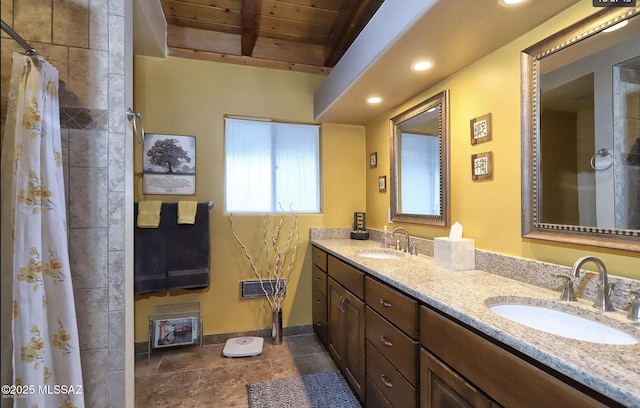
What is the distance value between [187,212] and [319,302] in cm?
137

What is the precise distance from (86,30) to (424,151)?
2.03 m

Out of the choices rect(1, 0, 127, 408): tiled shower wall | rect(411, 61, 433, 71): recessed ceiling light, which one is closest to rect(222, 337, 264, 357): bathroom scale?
rect(1, 0, 127, 408): tiled shower wall

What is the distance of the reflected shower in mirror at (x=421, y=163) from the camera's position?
189cm

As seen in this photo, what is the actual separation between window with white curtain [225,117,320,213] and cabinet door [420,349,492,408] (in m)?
1.95

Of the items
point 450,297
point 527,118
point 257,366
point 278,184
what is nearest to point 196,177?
point 278,184

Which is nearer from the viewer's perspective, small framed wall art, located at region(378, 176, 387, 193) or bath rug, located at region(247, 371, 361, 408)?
A: bath rug, located at region(247, 371, 361, 408)

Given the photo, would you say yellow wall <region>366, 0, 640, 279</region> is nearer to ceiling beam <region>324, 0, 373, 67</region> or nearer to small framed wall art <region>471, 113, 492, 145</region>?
small framed wall art <region>471, 113, 492, 145</region>

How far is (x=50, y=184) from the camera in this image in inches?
43.9

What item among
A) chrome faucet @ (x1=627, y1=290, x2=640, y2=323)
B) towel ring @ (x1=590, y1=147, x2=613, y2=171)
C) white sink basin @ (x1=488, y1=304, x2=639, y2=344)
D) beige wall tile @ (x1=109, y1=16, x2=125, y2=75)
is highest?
beige wall tile @ (x1=109, y1=16, x2=125, y2=75)

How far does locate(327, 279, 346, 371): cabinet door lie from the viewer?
79.7 inches

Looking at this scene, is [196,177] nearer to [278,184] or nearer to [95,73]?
[278,184]

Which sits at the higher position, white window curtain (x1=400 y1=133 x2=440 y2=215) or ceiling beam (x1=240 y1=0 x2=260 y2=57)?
ceiling beam (x1=240 y1=0 x2=260 y2=57)

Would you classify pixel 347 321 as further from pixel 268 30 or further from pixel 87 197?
pixel 268 30

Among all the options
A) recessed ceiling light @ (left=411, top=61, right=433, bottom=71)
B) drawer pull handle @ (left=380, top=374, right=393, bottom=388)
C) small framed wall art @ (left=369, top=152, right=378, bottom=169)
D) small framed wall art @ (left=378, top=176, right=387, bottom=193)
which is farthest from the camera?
small framed wall art @ (left=369, top=152, right=378, bottom=169)
